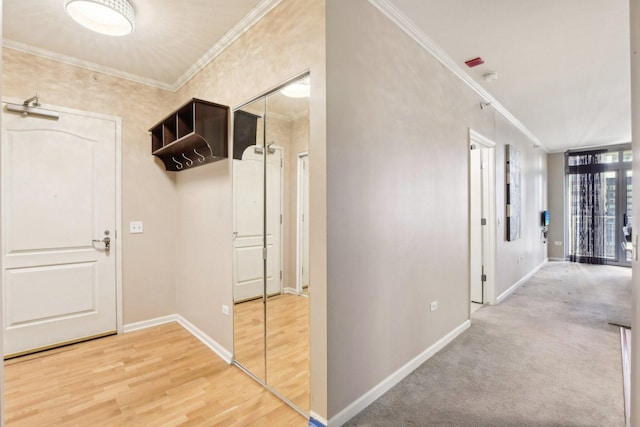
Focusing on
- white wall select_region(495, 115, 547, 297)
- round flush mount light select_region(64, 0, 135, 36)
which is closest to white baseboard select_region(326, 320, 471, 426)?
white wall select_region(495, 115, 547, 297)

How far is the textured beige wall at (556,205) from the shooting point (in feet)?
25.1

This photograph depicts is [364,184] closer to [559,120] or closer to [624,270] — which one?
[559,120]

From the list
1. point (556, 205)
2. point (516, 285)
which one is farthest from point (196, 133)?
point (556, 205)

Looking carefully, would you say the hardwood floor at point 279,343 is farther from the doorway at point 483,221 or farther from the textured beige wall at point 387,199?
the doorway at point 483,221

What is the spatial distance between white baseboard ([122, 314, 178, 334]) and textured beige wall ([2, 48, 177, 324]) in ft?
0.14

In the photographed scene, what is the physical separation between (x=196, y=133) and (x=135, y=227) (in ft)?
5.12

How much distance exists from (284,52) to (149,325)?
3188 millimetres

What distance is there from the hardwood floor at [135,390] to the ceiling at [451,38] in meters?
2.80

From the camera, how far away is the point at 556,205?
303 inches

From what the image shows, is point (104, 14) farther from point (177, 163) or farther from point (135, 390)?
point (135, 390)

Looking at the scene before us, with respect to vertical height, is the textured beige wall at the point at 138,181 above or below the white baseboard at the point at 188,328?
above

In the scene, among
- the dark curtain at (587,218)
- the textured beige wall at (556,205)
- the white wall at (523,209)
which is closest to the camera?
the white wall at (523,209)

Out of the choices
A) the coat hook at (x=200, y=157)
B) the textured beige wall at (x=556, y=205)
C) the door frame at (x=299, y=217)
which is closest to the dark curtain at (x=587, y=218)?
the textured beige wall at (x=556, y=205)

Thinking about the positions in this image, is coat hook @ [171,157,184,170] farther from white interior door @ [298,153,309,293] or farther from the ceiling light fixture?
white interior door @ [298,153,309,293]
